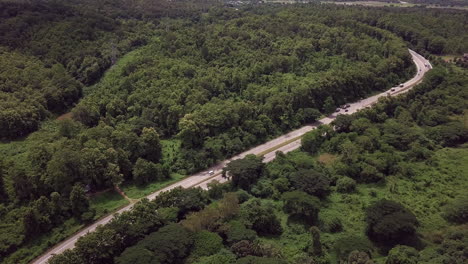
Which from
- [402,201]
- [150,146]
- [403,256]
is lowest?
[402,201]

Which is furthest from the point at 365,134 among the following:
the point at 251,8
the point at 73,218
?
the point at 251,8

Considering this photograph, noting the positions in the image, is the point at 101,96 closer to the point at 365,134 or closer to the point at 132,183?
the point at 132,183

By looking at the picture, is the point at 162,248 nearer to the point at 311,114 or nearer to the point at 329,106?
the point at 311,114

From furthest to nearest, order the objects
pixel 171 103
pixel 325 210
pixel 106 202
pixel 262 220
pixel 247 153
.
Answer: pixel 171 103 < pixel 247 153 < pixel 106 202 < pixel 325 210 < pixel 262 220

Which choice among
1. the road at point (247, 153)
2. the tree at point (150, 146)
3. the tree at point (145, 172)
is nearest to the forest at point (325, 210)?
the road at point (247, 153)

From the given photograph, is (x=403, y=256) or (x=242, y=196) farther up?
(x=242, y=196)

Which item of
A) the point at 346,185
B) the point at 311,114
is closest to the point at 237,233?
the point at 346,185
